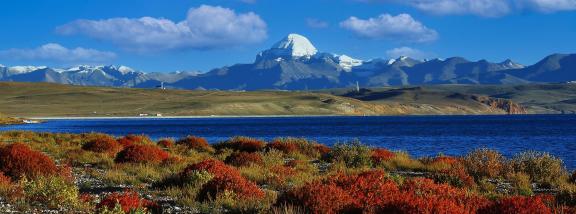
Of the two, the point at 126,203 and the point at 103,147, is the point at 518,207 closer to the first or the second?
the point at 126,203

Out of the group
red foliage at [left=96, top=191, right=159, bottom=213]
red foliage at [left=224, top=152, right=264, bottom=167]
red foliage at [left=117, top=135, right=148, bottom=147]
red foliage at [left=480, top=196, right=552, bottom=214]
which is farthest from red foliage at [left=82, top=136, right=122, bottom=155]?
red foliage at [left=480, top=196, right=552, bottom=214]

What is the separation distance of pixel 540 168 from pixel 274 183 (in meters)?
10.7

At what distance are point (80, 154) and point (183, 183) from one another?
42.3 ft

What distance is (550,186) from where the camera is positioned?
810 inches

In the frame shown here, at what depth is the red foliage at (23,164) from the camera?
60.2 ft

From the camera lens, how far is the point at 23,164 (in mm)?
18688

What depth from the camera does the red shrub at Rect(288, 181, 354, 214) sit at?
1110 centimetres

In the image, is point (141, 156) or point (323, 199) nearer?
point (323, 199)

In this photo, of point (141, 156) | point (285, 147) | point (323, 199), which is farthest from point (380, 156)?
point (323, 199)

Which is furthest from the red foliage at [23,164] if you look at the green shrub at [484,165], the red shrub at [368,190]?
the green shrub at [484,165]

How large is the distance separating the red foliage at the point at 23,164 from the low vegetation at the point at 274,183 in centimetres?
3

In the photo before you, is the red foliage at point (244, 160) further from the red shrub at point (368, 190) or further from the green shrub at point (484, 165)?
the red shrub at point (368, 190)

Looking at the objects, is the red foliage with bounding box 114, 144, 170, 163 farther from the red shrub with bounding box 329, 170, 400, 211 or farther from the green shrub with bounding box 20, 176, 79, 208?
the red shrub with bounding box 329, 170, 400, 211

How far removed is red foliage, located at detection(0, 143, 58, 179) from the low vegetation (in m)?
0.03
